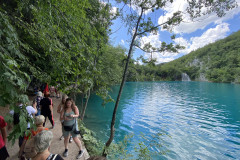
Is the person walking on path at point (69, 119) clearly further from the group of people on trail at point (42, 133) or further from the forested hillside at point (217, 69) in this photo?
the forested hillside at point (217, 69)

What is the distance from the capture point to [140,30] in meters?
3.69

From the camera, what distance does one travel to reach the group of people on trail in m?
1.85

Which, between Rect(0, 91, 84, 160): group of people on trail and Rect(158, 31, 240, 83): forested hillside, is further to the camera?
Rect(158, 31, 240, 83): forested hillside

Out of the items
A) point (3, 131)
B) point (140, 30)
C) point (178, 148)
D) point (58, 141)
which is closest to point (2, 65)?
point (3, 131)

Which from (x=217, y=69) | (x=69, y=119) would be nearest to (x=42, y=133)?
(x=69, y=119)

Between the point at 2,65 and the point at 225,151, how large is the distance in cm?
1038

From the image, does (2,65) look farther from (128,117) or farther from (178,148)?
(128,117)

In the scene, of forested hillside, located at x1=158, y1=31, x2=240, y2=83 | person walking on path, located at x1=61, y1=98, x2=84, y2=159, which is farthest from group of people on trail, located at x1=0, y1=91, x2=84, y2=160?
forested hillside, located at x1=158, y1=31, x2=240, y2=83

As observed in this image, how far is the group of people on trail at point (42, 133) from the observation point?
72.7 inches

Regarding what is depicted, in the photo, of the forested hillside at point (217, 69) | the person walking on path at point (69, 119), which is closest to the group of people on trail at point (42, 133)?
the person walking on path at point (69, 119)

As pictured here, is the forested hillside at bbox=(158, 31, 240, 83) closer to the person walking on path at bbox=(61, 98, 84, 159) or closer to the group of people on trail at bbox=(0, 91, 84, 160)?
the group of people on trail at bbox=(0, 91, 84, 160)

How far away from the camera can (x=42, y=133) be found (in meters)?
1.93

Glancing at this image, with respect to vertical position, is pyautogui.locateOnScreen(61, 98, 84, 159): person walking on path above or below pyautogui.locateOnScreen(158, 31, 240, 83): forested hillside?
below

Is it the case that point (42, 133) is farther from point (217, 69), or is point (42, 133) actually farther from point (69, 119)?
point (217, 69)
